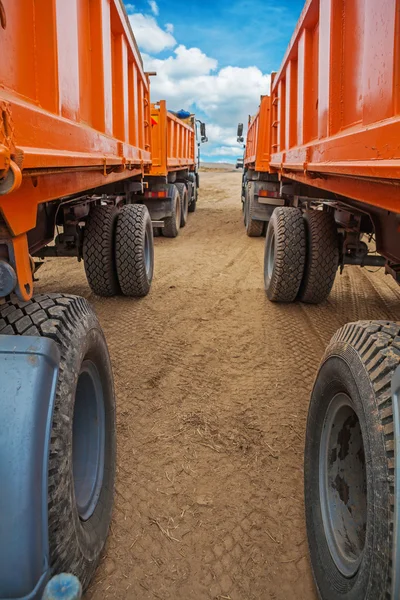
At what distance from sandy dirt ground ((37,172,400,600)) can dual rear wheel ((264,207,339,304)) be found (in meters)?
0.19

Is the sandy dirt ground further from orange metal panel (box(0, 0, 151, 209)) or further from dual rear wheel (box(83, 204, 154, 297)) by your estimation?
orange metal panel (box(0, 0, 151, 209))

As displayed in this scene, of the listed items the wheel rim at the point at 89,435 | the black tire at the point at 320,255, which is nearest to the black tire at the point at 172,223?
the black tire at the point at 320,255

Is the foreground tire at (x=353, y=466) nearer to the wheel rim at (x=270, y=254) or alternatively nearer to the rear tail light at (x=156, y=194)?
the wheel rim at (x=270, y=254)

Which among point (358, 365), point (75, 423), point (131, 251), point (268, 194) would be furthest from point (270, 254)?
point (358, 365)

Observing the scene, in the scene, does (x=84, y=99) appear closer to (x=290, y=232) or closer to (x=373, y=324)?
(x=373, y=324)

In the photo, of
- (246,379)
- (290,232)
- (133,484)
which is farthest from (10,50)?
(290,232)

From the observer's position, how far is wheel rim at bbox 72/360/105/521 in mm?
1870

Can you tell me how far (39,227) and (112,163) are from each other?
2.40 ft

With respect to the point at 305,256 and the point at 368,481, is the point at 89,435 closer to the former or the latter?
the point at 368,481

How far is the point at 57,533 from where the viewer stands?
129 centimetres

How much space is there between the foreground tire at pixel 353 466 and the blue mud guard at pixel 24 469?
33.6 inches

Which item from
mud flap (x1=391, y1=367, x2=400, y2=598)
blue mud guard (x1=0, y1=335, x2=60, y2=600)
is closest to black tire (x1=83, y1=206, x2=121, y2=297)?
blue mud guard (x1=0, y1=335, x2=60, y2=600)

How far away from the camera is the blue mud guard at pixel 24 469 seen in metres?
1.16

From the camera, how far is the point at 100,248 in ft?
14.7
